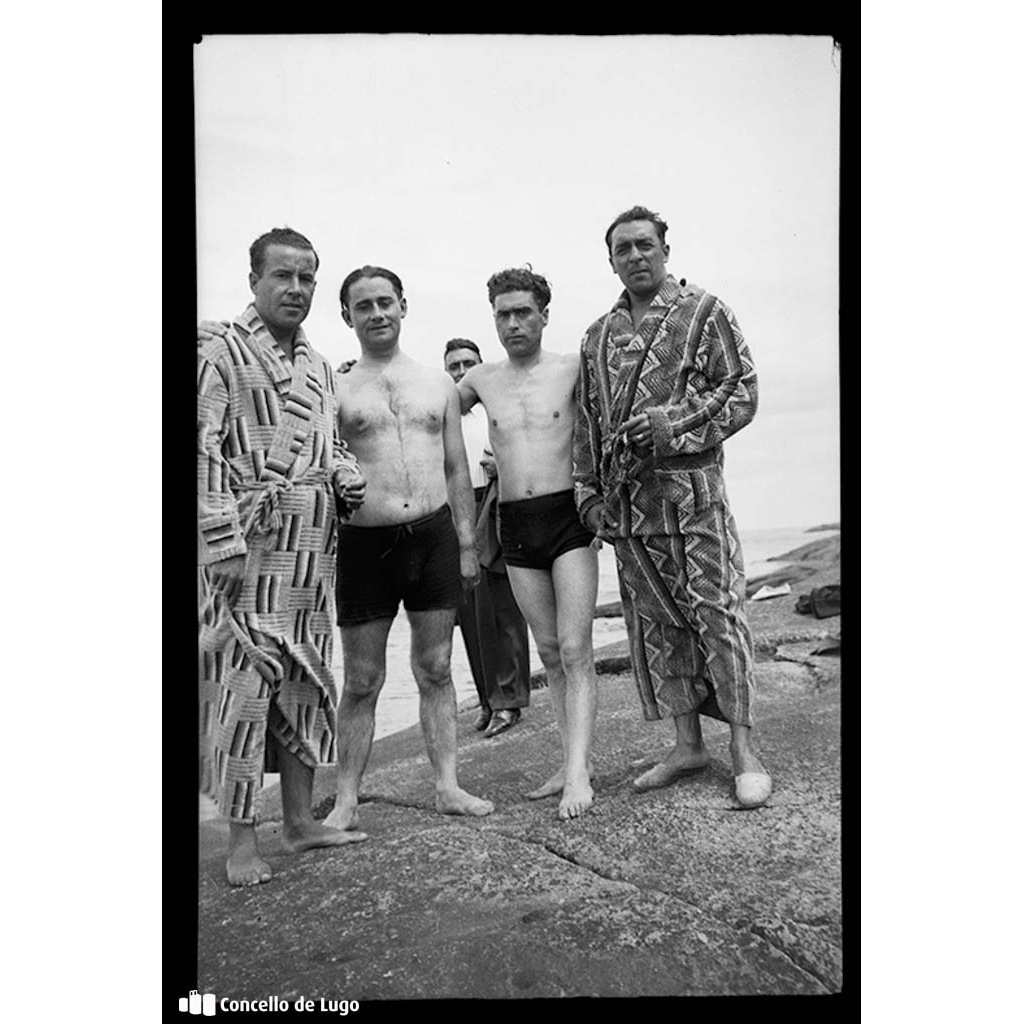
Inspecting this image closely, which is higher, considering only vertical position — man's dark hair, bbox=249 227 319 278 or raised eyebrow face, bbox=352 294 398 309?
man's dark hair, bbox=249 227 319 278

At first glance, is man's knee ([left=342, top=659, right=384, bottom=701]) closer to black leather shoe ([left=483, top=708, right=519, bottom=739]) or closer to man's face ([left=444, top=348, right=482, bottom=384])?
black leather shoe ([left=483, top=708, right=519, bottom=739])

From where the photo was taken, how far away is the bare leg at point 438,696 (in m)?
4.97

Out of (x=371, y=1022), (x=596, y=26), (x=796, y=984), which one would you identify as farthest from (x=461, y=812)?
(x=596, y=26)

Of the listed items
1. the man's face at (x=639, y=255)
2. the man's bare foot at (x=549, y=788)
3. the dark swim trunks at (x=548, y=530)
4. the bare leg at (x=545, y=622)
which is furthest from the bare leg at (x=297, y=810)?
the man's face at (x=639, y=255)

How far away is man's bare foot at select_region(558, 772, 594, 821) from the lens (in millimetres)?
4887

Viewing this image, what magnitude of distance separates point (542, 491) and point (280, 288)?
1.23 meters

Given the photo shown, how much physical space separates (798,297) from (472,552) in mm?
1555

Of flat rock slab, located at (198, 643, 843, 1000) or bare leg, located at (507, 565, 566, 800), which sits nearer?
flat rock slab, located at (198, 643, 843, 1000)

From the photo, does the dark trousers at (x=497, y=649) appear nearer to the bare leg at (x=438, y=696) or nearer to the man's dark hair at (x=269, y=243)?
the bare leg at (x=438, y=696)

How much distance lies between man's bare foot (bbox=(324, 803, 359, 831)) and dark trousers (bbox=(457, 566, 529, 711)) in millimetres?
671

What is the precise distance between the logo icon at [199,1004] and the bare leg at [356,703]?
0.72 metres

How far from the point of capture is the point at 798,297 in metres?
4.99

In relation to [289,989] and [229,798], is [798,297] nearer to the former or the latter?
[229,798]
